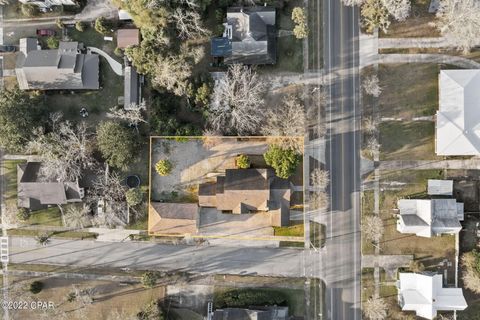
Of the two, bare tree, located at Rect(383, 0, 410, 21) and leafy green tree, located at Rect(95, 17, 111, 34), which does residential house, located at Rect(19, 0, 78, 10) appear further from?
bare tree, located at Rect(383, 0, 410, 21)

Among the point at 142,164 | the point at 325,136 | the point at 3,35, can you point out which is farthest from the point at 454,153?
the point at 3,35

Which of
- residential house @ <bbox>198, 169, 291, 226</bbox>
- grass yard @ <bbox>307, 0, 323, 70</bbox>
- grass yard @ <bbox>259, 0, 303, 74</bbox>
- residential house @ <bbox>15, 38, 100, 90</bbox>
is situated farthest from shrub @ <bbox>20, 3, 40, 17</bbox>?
grass yard @ <bbox>307, 0, 323, 70</bbox>

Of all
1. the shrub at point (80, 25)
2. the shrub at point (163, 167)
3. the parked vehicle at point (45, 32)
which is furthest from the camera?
the parked vehicle at point (45, 32)

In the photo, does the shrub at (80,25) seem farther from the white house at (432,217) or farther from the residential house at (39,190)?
the white house at (432,217)

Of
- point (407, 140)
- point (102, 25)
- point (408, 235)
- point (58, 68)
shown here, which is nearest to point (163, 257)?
point (58, 68)

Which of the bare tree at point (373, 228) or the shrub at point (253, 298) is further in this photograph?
the shrub at point (253, 298)

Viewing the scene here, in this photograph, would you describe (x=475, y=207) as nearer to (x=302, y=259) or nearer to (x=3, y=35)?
(x=302, y=259)

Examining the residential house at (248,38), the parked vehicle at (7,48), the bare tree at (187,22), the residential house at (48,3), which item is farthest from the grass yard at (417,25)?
the parked vehicle at (7,48)
